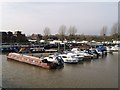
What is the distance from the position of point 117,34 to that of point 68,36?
1243 cm

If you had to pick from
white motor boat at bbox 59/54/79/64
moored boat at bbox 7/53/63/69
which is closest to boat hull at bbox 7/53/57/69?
moored boat at bbox 7/53/63/69

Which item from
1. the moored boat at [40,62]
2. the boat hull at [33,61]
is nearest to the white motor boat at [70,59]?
the moored boat at [40,62]

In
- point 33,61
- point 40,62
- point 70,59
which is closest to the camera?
point 40,62

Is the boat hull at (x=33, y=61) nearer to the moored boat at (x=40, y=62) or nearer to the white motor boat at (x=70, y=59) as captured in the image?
the moored boat at (x=40, y=62)

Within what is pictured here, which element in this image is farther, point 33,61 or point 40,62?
point 33,61

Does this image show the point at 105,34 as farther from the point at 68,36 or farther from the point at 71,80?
the point at 71,80

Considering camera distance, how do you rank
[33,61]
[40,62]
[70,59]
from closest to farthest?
[40,62] → [33,61] → [70,59]

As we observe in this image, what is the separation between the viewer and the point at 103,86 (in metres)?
10.9

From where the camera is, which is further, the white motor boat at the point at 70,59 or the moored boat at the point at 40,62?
the white motor boat at the point at 70,59

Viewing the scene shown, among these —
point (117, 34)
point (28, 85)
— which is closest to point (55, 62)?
point (28, 85)

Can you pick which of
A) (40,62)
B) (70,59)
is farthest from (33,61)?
(70,59)

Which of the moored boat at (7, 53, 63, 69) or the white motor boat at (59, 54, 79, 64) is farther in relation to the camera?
the white motor boat at (59, 54, 79, 64)

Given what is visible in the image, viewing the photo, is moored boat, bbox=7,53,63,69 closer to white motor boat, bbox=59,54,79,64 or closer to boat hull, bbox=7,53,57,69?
boat hull, bbox=7,53,57,69

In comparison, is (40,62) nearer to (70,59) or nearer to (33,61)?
(33,61)
